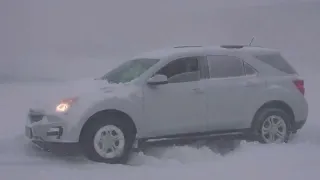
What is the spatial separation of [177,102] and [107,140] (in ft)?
3.72

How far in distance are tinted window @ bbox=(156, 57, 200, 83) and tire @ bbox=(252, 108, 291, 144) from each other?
1.15m

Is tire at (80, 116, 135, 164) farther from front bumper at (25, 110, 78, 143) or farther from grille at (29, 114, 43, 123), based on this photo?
grille at (29, 114, 43, 123)

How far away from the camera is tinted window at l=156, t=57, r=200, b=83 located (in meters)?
8.17

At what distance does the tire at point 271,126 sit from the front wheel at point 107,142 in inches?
79.5

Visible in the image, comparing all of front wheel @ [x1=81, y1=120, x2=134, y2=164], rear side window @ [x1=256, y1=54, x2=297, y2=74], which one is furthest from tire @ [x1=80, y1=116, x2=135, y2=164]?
rear side window @ [x1=256, y1=54, x2=297, y2=74]

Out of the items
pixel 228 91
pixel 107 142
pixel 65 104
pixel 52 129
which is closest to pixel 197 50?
pixel 228 91

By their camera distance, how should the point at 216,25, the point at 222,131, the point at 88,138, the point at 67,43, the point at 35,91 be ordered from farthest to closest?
the point at 216,25
the point at 67,43
the point at 35,91
the point at 222,131
the point at 88,138

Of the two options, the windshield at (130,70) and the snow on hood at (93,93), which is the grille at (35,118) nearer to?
the snow on hood at (93,93)

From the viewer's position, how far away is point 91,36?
70.9 ft

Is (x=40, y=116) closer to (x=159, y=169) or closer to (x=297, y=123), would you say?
(x=159, y=169)

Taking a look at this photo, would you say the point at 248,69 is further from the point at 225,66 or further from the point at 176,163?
the point at 176,163

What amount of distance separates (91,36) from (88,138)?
14.4 m

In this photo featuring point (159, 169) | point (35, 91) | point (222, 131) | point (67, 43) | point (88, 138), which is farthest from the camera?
point (67, 43)

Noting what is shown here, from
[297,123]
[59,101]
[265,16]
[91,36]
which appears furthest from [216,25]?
[59,101]
